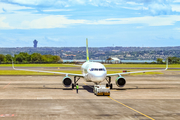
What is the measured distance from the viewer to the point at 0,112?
26.4m

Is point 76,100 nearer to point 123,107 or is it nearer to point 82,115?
point 123,107

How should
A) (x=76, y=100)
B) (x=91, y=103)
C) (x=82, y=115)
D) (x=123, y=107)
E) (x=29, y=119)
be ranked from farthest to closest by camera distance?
1. (x=76, y=100)
2. (x=91, y=103)
3. (x=123, y=107)
4. (x=82, y=115)
5. (x=29, y=119)

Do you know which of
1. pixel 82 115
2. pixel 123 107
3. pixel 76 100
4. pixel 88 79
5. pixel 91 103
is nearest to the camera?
pixel 82 115

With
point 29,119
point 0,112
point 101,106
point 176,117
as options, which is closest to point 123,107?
point 101,106

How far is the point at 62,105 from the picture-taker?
30812 millimetres

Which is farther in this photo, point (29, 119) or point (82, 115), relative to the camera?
point (82, 115)

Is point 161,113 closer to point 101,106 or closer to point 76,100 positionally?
point 101,106

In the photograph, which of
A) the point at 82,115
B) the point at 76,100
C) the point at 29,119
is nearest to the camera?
the point at 29,119

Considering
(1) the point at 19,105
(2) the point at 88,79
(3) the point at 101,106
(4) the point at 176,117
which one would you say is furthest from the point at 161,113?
(2) the point at 88,79

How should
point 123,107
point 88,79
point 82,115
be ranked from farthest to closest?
1. point 88,79
2. point 123,107
3. point 82,115

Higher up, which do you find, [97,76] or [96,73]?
[96,73]

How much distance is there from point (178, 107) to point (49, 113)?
1393cm

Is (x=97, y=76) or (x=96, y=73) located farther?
(x=96, y=73)

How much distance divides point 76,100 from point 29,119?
11.8 meters
